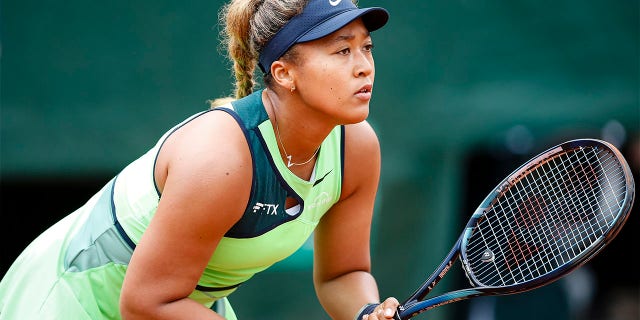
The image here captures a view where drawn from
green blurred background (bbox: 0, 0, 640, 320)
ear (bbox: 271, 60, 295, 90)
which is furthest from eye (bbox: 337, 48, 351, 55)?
green blurred background (bbox: 0, 0, 640, 320)

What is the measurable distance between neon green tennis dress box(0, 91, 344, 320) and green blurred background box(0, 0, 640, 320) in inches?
84.9

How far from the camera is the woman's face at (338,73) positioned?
2.17m

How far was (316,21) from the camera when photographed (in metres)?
2.17

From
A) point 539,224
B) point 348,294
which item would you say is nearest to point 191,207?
point 348,294

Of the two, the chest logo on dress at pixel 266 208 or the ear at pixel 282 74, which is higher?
the ear at pixel 282 74

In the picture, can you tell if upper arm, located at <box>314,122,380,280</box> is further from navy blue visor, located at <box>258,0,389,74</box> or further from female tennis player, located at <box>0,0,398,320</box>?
navy blue visor, located at <box>258,0,389,74</box>

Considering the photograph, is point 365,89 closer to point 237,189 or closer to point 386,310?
point 237,189

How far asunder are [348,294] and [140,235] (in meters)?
0.58

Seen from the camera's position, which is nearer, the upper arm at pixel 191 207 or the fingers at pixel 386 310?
the upper arm at pixel 191 207

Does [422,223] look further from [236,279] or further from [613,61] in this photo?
[236,279]

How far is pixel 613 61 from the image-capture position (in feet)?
15.1

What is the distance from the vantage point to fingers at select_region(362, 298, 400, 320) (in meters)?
2.24

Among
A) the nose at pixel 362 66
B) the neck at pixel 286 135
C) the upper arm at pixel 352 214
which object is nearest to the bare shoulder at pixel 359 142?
the upper arm at pixel 352 214

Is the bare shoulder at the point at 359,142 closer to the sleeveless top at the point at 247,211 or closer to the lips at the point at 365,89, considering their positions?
the sleeveless top at the point at 247,211
